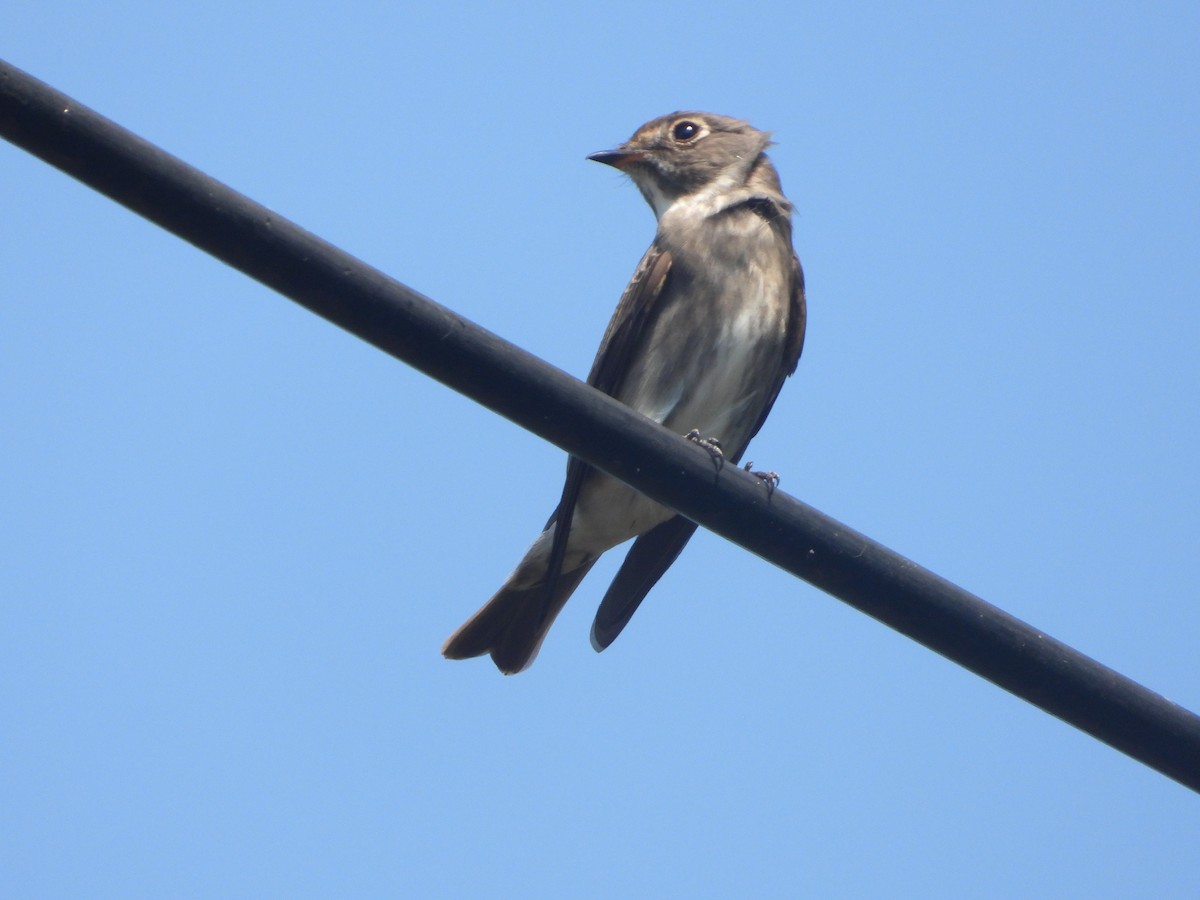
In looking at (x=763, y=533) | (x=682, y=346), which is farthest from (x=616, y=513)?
(x=763, y=533)

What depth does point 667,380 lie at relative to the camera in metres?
6.82

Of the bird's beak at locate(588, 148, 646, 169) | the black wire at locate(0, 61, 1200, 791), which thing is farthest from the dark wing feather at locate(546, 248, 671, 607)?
the black wire at locate(0, 61, 1200, 791)

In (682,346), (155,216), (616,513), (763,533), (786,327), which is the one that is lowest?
(155,216)

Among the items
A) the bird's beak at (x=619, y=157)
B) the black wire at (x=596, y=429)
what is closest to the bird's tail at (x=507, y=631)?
the bird's beak at (x=619, y=157)

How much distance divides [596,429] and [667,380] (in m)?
3.32

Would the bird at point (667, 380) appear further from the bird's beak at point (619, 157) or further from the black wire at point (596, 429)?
the black wire at point (596, 429)

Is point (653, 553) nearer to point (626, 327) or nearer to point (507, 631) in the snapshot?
point (507, 631)

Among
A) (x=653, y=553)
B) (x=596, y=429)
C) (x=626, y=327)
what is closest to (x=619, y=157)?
(x=626, y=327)

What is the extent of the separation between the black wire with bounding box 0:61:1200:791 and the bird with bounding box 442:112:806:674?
113 inches

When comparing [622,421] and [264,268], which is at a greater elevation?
[622,421]

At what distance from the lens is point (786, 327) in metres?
7.22

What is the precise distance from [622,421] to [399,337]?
24.0 inches

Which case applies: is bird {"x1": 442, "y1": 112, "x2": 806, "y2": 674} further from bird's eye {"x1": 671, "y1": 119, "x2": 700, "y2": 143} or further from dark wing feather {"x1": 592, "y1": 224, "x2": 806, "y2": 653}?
bird's eye {"x1": 671, "y1": 119, "x2": 700, "y2": 143}

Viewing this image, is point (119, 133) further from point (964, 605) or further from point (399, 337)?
point (964, 605)
